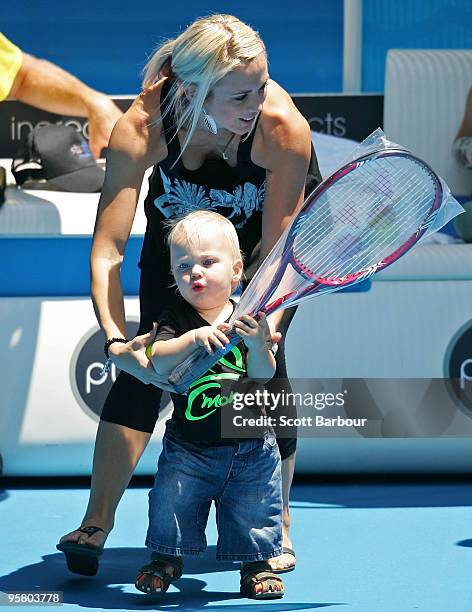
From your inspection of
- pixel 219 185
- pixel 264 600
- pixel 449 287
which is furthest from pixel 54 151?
pixel 264 600

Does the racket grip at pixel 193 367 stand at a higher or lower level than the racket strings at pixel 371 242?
lower

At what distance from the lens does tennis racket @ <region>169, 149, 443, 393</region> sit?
2.60 m

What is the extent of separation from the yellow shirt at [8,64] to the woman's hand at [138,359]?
6.85ft

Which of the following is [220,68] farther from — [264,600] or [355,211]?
[264,600]

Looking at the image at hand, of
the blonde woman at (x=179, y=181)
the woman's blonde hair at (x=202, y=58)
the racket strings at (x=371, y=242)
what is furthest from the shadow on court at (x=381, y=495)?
the woman's blonde hair at (x=202, y=58)

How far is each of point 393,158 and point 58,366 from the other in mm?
1426

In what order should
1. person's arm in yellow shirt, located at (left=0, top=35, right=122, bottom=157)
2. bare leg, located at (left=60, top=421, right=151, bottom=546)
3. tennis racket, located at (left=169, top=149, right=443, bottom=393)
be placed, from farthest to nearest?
person's arm in yellow shirt, located at (left=0, top=35, right=122, bottom=157), bare leg, located at (left=60, top=421, right=151, bottom=546), tennis racket, located at (left=169, top=149, right=443, bottom=393)

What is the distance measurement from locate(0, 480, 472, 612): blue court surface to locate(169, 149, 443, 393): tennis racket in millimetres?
531

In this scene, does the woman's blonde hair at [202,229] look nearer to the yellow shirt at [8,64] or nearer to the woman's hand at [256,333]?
the woman's hand at [256,333]

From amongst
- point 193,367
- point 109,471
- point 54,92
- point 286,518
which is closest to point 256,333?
point 193,367

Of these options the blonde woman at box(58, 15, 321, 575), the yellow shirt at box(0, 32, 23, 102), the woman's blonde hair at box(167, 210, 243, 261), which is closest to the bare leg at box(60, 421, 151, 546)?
A: the blonde woman at box(58, 15, 321, 575)

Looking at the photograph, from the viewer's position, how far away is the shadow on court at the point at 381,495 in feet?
11.7

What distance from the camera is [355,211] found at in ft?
9.00

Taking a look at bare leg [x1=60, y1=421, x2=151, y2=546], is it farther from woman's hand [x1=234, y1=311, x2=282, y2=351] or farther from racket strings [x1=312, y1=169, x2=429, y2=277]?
racket strings [x1=312, y1=169, x2=429, y2=277]
